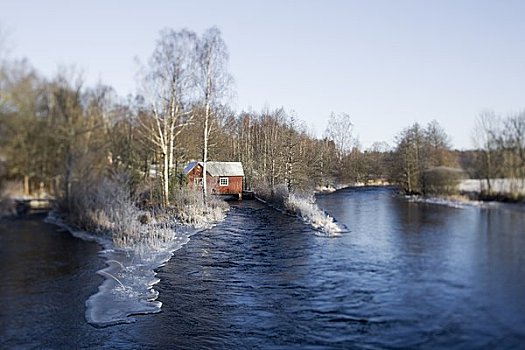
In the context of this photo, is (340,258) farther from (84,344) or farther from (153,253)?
(84,344)

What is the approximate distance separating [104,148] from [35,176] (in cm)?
215

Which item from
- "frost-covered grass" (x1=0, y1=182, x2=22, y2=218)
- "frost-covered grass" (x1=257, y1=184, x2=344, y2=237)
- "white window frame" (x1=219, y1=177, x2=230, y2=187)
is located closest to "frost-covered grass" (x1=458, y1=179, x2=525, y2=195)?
"frost-covered grass" (x1=257, y1=184, x2=344, y2=237)

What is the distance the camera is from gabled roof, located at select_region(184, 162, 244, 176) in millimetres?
21703

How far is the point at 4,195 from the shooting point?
45.5 ft

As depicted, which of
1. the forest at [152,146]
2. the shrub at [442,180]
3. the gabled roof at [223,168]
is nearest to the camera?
the shrub at [442,180]

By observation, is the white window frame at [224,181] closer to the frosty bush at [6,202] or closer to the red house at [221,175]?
the red house at [221,175]

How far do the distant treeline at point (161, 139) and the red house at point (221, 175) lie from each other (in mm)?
591

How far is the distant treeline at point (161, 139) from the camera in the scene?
870 centimetres

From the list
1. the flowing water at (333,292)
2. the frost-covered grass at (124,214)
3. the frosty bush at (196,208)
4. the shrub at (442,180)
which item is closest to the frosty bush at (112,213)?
the frost-covered grass at (124,214)

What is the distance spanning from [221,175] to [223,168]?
1.93 ft

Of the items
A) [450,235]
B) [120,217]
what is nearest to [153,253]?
[120,217]

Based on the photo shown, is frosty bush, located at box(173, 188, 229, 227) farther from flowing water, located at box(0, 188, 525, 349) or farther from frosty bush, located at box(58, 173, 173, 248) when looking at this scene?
flowing water, located at box(0, 188, 525, 349)

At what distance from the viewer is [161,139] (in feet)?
55.5

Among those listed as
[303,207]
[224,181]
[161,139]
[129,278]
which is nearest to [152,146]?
[161,139]
